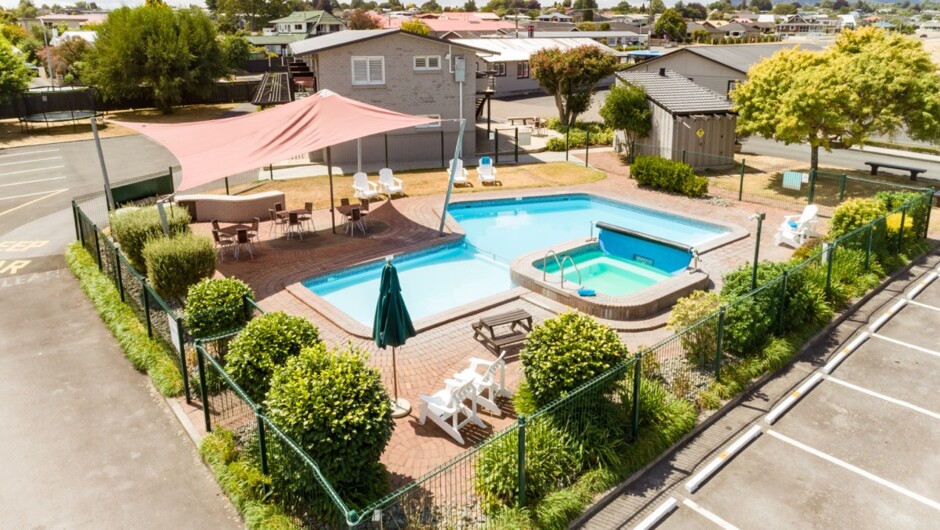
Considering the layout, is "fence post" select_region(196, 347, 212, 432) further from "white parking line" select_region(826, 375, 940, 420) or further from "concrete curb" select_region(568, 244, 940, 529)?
"white parking line" select_region(826, 375, 940, 420)

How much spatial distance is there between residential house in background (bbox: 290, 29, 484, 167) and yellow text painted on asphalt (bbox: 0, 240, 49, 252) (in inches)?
461

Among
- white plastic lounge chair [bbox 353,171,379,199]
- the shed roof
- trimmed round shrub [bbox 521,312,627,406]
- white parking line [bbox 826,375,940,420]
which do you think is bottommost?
white parking line [bbox 826,375,940,420]

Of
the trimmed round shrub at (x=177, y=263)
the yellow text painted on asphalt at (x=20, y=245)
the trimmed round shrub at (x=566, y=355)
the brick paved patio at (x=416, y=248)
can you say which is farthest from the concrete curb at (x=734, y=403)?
the yellow text painted on asphalt at (x=20, y=245)

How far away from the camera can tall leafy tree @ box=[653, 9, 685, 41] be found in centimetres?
12262

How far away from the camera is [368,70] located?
1119 inches

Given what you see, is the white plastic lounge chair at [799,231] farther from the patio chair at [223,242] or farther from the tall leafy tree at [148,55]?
the tall leafy tree at [148,55]

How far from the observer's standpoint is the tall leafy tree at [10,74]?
121 feet

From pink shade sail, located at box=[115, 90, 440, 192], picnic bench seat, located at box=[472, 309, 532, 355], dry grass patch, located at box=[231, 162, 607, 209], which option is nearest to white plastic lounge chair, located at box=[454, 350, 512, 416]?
picnic bench seat, located at box=[472, 309, 532, 355]

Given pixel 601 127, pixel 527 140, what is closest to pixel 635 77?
pixel 527 140

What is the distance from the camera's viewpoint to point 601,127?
38312mm

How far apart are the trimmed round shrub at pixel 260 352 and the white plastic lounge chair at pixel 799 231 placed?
14.2 m

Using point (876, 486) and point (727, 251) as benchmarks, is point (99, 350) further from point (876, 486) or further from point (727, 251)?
point (727, 251)

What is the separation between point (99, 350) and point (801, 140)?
900 inches

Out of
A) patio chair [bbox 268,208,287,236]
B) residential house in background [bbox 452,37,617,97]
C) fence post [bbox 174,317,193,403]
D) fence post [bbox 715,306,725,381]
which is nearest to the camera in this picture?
fence post [bbox 174,317,193,403]
